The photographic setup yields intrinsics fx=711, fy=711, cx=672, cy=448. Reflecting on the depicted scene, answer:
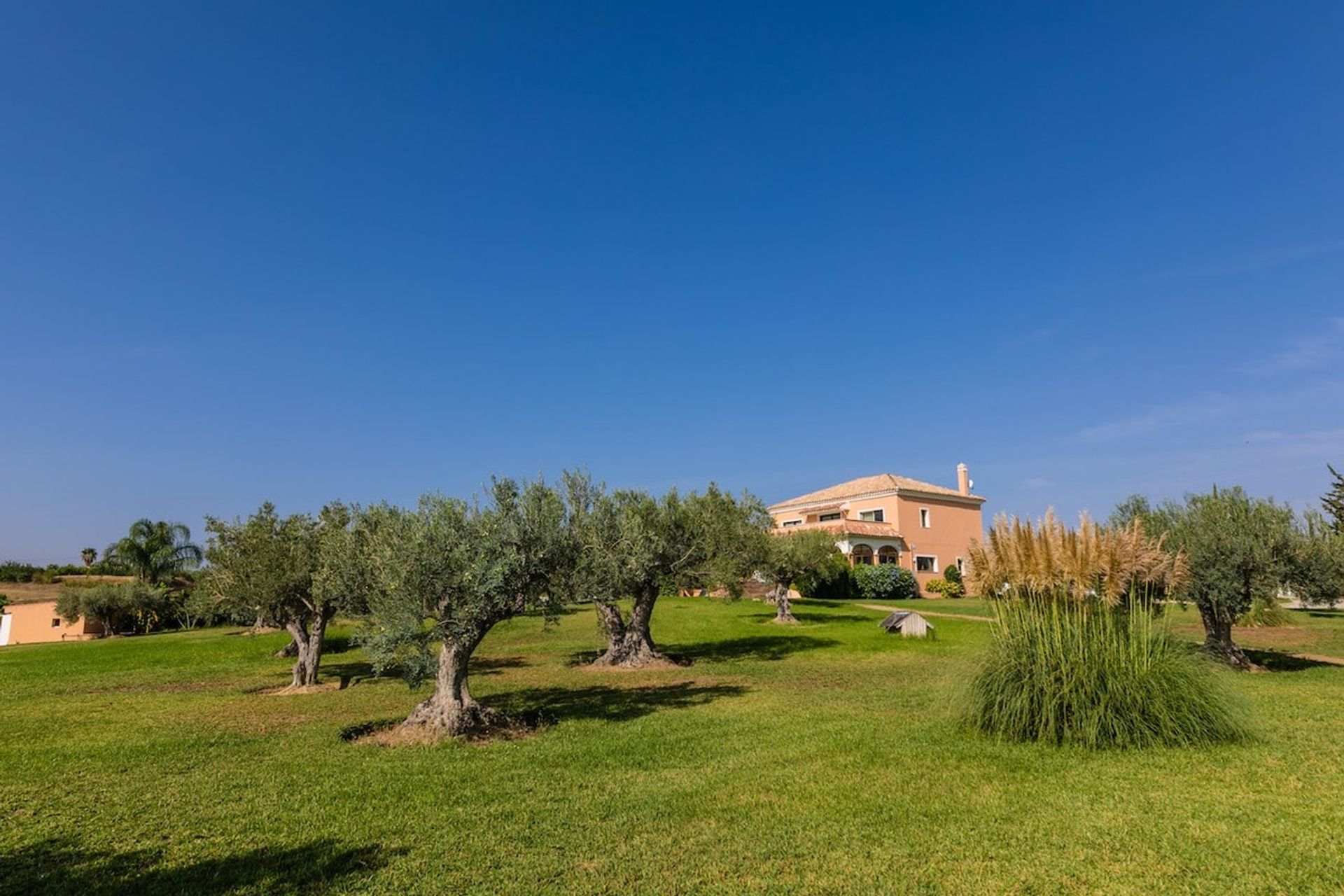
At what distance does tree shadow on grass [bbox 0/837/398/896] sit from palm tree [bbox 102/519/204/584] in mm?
52983

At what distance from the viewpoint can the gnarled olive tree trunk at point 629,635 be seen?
21.3 meters

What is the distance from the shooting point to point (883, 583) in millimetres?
49062

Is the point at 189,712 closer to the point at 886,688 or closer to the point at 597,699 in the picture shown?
the point at 597,699

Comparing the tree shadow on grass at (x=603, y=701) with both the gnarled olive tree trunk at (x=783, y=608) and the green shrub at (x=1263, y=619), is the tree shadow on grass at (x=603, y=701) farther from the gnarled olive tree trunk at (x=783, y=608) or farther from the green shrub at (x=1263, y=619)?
the green shrub at (x=1263, y=619)

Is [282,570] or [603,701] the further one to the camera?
[282,570]

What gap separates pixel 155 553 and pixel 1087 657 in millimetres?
60331

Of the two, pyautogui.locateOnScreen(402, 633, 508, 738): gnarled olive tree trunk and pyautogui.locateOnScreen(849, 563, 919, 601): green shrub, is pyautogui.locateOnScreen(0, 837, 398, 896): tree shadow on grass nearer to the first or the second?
pyautogui.locateOnScreen(402, 633, 508, 738): gnarled olive tree trunk

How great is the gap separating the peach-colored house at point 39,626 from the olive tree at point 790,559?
131 ft

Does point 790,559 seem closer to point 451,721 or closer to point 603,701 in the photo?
point 603,701

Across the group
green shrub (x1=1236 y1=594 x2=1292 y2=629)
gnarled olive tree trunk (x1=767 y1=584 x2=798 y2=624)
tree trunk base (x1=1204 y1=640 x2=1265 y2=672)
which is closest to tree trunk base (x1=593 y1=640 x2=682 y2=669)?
gnarled olive tree trunk (x1=767 y1=584 x2=798 y2=624)

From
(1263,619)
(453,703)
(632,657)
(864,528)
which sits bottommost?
(632,657)

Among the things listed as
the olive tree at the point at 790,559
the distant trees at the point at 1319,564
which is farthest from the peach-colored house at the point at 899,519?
the distant trees at the point at 1319,564

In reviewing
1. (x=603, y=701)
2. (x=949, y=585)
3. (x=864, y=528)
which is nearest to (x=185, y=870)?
(x=603, y=701)

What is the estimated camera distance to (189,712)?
1464cm
